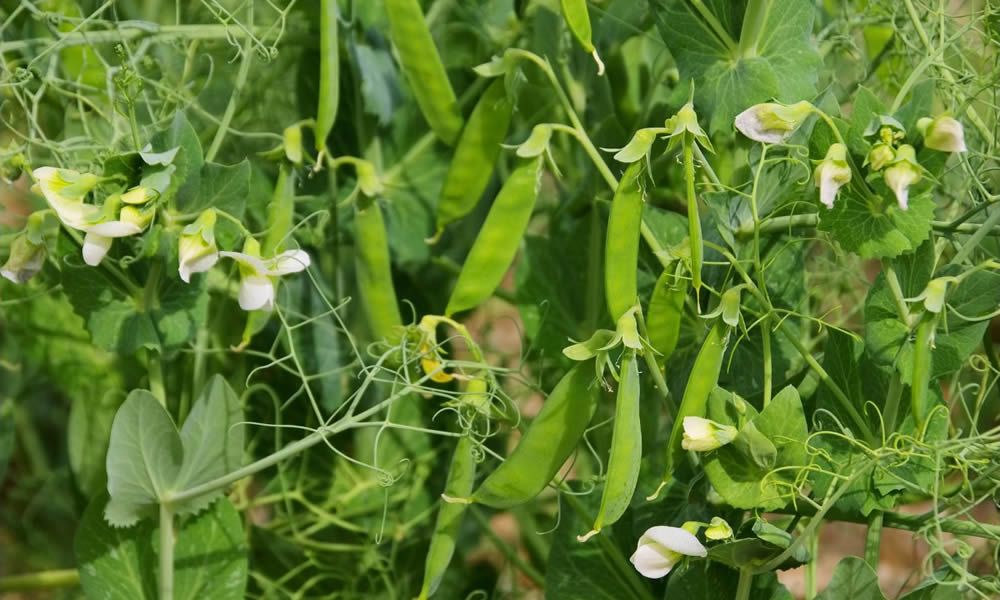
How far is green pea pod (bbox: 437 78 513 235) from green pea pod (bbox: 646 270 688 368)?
0.77 feet

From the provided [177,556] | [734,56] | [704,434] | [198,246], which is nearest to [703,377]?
[704,434]

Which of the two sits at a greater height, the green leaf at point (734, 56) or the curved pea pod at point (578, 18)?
the curved pea pod at point (578, 18)

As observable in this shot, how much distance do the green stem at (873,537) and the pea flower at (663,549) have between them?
16cm

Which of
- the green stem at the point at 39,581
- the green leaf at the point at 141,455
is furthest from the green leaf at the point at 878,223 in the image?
the green stem at the point at 39,581

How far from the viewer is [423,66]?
3.26 feet

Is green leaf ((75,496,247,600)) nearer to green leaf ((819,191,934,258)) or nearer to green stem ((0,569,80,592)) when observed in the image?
green stem ((0,569,80,592))

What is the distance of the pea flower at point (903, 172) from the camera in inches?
27.3

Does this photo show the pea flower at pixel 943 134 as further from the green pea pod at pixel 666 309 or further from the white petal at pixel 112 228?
the white petal at pixel 112 228

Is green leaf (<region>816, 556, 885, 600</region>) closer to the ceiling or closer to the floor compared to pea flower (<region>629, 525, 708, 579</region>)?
closer to the floor

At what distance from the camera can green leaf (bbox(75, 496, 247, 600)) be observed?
972 millimetres

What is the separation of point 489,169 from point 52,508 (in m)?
0.77

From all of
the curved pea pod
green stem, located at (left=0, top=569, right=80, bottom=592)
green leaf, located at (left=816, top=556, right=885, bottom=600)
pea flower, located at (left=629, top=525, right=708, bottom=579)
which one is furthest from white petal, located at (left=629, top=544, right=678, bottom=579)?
green stem, located at (left=0, top=569, right=80, bottom=592)

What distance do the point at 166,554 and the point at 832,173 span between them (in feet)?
1.99

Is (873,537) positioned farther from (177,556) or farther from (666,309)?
(177,556)
